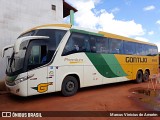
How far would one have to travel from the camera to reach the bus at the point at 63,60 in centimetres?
762

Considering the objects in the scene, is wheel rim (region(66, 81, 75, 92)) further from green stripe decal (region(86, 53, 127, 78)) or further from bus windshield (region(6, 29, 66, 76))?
green stripe decal (region(86, 53, 127, 78))

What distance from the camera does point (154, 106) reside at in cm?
715

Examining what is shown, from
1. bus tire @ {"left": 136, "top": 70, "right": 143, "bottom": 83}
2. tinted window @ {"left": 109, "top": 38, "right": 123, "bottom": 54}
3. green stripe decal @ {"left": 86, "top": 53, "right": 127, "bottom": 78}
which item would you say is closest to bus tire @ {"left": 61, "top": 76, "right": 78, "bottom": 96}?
green stripe decal @ {"left": 86, "top": 53, "right": 127, "bottom": 78}

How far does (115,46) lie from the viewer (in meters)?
11.8

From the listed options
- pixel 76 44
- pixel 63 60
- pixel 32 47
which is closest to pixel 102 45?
pixel 76 44

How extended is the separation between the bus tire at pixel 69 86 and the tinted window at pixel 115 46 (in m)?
3.55

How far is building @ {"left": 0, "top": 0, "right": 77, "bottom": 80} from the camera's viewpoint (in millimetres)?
12603

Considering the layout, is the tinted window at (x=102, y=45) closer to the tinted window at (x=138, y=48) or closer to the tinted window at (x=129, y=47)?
the tinted window at (x=129, y=47)

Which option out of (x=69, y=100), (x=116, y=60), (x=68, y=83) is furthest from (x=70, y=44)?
(x=116, y=60)

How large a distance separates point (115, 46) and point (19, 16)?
733cm

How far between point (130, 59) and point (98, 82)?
150 inches

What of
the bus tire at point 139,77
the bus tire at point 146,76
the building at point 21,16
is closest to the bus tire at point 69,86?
the building at point 21,16

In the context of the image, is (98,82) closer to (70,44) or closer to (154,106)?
(70,44)

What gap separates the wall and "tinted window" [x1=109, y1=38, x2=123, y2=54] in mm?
6424
